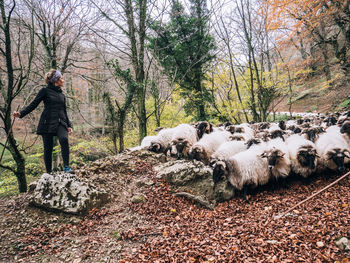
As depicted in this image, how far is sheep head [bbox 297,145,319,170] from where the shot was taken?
476 cm

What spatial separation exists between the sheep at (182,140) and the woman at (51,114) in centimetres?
338

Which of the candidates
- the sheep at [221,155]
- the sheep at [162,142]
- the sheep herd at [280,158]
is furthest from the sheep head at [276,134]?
the sheep at [162,142]

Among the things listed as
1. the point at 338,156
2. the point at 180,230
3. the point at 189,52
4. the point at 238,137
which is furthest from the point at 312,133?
the point at 189,52

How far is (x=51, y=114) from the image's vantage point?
4.12m

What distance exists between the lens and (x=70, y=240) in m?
3.30

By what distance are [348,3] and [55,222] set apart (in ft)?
56.7

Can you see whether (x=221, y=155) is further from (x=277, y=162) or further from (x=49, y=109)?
(x=49, y=109)

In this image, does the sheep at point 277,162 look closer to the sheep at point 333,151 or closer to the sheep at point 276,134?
the sheep at point 333,151

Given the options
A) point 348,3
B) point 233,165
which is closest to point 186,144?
point 233,165

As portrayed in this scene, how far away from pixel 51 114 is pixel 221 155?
438 centimetres

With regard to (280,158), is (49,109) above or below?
above

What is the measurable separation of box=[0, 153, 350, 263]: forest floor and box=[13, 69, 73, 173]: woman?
4.09ft

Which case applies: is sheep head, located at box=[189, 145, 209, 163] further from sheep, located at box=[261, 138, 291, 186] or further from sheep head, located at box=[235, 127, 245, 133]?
sheep head, located at box=[235, 127, 245, 133]

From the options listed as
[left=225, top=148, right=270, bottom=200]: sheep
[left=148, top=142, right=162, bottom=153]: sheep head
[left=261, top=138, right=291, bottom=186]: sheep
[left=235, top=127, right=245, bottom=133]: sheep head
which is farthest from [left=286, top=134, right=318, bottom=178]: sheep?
Answer: [left=148, top=142, right=162, bottom=153]: sheep head
